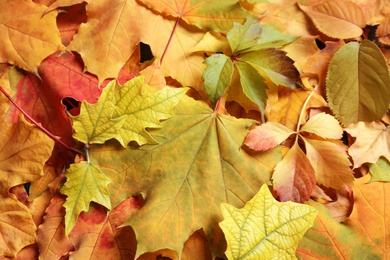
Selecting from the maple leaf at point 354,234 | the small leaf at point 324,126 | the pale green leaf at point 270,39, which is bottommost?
the maple leaf at point 354,234

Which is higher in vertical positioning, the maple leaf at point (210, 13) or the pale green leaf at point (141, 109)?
the maple leaf at point (210, 13)

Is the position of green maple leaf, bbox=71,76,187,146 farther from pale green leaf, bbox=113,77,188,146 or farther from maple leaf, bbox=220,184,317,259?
maple leaf, bbox=220,184,317,259

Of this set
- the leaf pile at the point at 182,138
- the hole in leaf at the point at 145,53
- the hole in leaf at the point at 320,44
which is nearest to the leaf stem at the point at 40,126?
the leaf pile at the point at 182,138

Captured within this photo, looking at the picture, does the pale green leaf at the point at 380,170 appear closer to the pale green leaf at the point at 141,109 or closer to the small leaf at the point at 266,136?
the small leaf at the point at 266,136

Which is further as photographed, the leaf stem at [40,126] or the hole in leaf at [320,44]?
the hole in leaf at [320,44]

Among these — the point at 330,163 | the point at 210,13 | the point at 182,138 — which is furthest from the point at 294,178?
the point at 210,13

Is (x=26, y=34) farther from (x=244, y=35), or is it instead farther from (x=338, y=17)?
(x=338, y=17)

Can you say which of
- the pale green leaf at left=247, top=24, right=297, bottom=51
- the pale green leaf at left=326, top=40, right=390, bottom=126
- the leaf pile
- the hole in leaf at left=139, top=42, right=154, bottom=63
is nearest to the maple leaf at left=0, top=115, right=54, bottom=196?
the leaf pile

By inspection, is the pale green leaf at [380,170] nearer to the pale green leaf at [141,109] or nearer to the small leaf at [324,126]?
the small leaf at [324,126]
